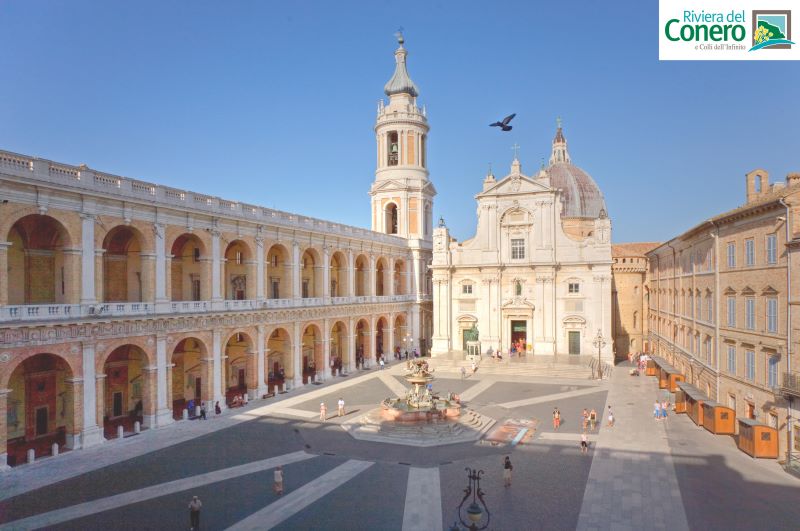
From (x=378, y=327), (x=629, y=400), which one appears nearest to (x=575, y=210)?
(x=378, y=327)

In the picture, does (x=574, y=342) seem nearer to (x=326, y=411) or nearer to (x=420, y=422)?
(x=420, y=422)

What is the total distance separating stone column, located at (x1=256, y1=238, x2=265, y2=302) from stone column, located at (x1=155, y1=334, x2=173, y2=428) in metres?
7.81

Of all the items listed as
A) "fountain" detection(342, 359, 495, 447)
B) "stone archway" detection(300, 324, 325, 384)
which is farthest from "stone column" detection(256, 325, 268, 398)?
"fountain" detection(342, 359, 495, 447)

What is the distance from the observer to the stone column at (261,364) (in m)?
34.7

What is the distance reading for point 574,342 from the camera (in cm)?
4822

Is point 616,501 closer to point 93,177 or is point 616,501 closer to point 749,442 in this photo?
point 749,442

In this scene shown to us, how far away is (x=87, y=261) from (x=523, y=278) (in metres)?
36.3

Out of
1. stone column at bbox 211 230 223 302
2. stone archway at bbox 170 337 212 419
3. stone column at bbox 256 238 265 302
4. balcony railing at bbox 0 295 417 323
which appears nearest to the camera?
balcony railing at bbox 0 295 417 323

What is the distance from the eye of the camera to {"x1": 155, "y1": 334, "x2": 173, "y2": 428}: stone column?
27781 mm

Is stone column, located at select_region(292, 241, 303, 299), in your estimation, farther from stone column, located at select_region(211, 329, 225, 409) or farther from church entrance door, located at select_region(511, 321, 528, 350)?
church entrance door, located at select_region(511, 321, 528, 350)

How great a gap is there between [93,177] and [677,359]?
38318 mm

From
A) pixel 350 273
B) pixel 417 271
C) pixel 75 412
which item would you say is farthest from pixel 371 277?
pixel 75 412

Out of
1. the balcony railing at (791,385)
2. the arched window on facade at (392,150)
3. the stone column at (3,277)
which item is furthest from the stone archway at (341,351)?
the balcony railing at (791,385)

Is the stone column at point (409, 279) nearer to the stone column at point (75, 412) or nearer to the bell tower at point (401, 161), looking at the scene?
the bell tower at point (401, 161)
